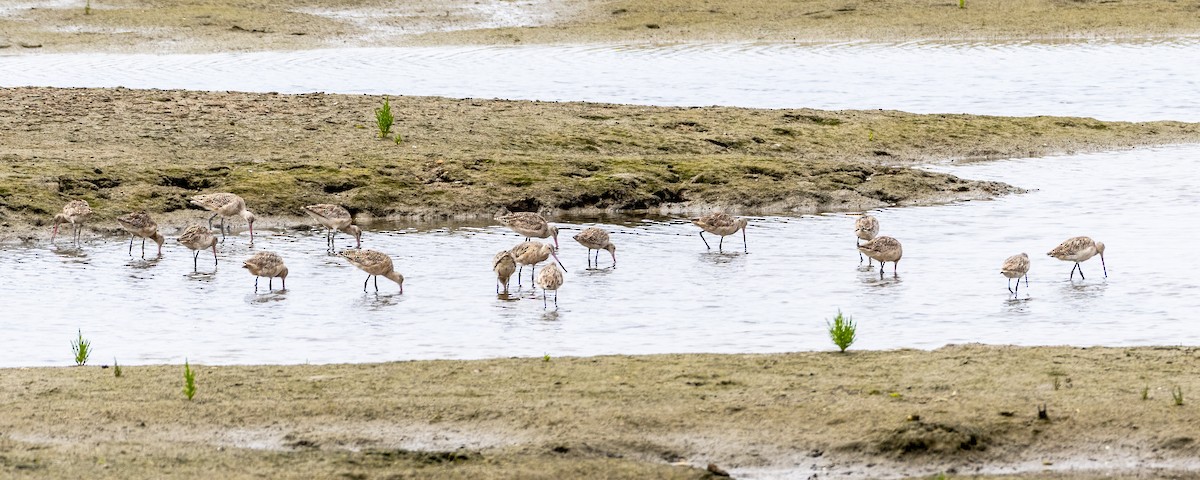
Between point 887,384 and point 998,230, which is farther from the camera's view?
point 998,230

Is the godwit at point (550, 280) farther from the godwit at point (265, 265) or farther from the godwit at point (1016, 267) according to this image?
the godwit at point (1016, 267)

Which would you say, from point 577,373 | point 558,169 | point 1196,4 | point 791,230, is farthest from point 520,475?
point 1196,4

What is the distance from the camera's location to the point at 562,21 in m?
41.0

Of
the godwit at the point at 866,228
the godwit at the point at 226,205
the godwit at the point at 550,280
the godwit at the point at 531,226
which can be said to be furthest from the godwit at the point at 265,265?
the godwit at the point at 866,228

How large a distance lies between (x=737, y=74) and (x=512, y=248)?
60.1 feet

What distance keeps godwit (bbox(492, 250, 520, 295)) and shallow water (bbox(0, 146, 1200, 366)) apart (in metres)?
0.25

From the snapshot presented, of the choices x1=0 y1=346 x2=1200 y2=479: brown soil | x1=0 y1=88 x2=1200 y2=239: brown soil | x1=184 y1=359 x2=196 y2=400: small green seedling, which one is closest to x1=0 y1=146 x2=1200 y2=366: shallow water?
x1=0 y1=88 x2=1200 y2=239: brown soil

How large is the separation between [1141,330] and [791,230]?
20.3ft

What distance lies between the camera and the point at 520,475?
27.5 feet

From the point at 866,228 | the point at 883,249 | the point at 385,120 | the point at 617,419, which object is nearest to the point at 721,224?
the point at 866,228

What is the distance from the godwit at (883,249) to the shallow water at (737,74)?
41.6 feet

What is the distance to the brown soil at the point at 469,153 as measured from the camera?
766 inches

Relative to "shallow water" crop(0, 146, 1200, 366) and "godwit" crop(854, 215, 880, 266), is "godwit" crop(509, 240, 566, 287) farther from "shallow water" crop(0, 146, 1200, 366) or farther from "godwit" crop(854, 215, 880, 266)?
"godwit" crop(854, 215, 880, 266)

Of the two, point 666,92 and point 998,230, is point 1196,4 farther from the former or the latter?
point 998,230
